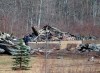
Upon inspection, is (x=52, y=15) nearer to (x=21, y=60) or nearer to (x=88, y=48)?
(x=88, y=48)

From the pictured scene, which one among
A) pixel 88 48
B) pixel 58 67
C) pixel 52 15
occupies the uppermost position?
pixel 52 15

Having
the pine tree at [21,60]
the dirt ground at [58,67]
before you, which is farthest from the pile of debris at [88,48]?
the pine tree at [21,60]

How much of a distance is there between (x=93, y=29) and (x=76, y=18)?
1333 cm

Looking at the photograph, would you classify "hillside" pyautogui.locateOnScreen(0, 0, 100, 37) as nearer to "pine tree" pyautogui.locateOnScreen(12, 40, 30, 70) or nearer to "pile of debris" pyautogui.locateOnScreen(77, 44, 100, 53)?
"pile of debris" pyautogui.locateOnScreen(77, 44, 100, 53)

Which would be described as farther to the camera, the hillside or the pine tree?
the hillside

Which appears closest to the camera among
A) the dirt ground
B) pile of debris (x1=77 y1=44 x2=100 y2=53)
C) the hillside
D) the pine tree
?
the dirt ground

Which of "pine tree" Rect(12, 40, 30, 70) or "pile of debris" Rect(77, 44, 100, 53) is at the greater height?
"pine tree" Rect(12, 40, 30, 70)

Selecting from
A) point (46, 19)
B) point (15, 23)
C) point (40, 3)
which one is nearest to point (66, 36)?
point (15, 23)

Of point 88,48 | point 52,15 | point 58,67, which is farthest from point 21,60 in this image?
point 52,15

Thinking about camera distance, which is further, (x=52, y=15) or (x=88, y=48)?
(x=52, y=15)

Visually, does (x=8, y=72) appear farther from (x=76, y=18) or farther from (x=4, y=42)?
(x=76, y=18)

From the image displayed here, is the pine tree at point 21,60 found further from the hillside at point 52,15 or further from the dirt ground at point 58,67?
the hillside at point 52,15

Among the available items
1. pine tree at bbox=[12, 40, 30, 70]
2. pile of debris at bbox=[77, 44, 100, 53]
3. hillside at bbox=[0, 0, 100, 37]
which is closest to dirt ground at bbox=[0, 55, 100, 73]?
pine tree at bbox=[12, 40, 30, 70]

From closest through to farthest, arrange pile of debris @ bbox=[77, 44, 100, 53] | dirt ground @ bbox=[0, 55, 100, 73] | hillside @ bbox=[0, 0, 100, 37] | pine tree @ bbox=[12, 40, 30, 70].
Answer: dirt ground @ bbox=[0, 55, 100, 73] < pine tree @ bbox=[12, 40, 30, 70] < pile of debris @ bbox=[77, 44, 100, 53] < hillside @ bbox=[0, 0, 100, 37]
